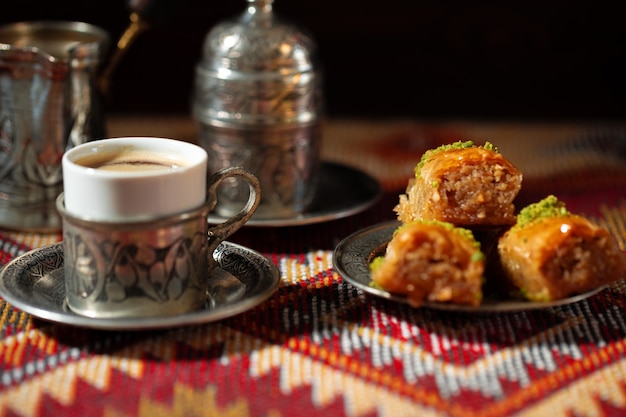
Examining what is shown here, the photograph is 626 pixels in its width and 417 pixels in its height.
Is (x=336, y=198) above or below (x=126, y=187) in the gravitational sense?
below

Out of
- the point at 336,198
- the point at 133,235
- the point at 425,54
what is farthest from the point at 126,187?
the point at 425,54

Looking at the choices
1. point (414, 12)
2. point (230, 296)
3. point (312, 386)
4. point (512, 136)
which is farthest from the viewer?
point (414, 12)

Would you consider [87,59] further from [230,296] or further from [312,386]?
[312,386]

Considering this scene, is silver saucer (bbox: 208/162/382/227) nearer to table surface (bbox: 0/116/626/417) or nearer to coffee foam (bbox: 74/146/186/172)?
table surface (bbox: 0/116/626/417)

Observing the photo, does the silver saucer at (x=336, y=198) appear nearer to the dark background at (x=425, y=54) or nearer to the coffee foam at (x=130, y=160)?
the coffee foam at (x=130, y=160)

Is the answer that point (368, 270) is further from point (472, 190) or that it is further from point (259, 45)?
point (259, 45)

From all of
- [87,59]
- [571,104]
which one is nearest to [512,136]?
[571,104]

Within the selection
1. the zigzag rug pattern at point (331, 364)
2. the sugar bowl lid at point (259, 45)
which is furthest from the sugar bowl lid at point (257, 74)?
the zigzag rug pattern at point (331, 364)
